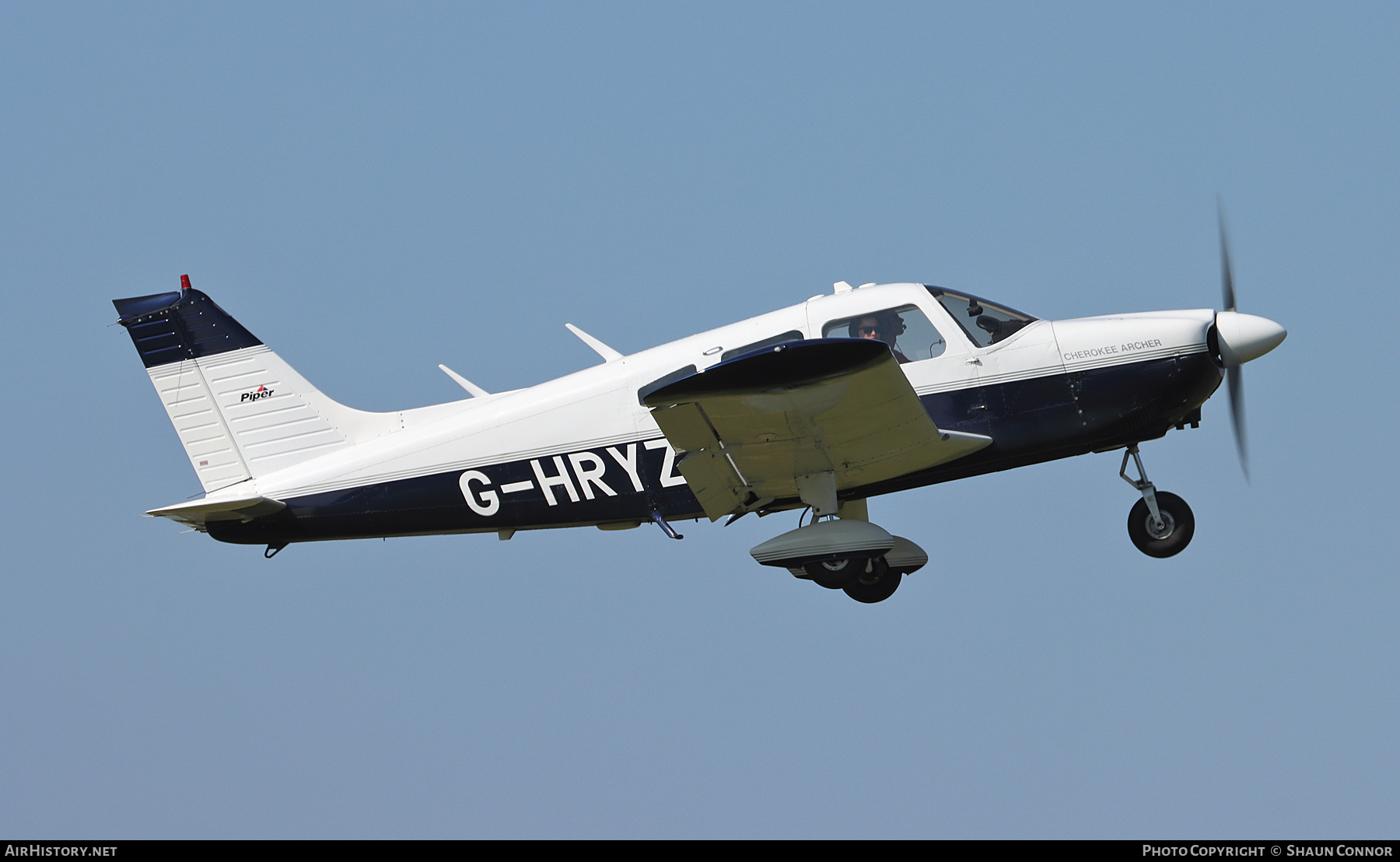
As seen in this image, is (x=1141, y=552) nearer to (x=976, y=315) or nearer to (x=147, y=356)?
(x=976, y=315)

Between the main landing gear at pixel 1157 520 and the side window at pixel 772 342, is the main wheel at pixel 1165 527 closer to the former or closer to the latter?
the main landing gear at pixel 1157 520

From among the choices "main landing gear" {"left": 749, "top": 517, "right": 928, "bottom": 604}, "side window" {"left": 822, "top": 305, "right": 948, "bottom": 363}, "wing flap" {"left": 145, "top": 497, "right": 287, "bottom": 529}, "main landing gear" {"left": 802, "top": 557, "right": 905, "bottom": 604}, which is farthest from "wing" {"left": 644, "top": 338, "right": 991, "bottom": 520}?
"wing flap" {"left": 145, "top": 497, "right": 287, "bottom": 529}

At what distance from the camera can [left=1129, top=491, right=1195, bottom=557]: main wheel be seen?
1034 centimetres

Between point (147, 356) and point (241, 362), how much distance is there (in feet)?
2.60

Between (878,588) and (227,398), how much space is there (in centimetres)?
593

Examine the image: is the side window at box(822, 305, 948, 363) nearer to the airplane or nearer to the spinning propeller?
the airplane

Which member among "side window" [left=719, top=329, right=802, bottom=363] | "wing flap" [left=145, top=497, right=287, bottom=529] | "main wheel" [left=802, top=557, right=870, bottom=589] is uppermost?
"side window" [left=719, top=329, right=802, bottom=363]

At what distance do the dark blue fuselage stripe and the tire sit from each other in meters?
1.28

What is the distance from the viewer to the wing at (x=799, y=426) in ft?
28.0

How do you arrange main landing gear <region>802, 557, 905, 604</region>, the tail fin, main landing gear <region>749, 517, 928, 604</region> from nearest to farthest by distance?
main landing gear <region>749, 517, 928, 604</region>, main landing gear <region>802, 557, 905, 604</region>, the tail fin

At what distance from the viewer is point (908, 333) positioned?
10.1 metres

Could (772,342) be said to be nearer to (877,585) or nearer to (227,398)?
(877,585)

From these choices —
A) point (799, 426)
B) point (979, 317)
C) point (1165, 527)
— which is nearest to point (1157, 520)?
point (1165, 527)
